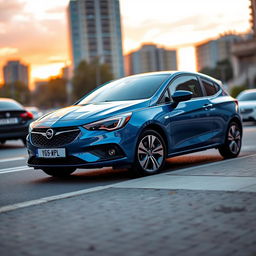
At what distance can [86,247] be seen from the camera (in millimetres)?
4078

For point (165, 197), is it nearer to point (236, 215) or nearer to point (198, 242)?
point (236, 215)

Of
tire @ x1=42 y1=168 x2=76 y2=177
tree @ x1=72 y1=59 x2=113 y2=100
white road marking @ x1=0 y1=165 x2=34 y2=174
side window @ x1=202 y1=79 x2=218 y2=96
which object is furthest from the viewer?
tree @ x1=72 y1=59 x2=113 y2=100

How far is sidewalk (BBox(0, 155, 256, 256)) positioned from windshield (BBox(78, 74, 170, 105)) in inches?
78.2

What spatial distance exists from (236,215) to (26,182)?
4.19 m

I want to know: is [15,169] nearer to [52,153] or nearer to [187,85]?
[52,153]

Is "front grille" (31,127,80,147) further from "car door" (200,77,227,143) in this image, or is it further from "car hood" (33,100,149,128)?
"car door" (200,77,227,143)

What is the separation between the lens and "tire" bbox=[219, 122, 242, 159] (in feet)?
32.2

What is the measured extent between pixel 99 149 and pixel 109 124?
36 cm

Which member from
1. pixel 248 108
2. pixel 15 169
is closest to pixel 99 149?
pixel 15 169

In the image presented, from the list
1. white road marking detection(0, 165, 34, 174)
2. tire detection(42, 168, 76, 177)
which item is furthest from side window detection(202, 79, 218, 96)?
white road marking detection(0, 165, 34, 174)

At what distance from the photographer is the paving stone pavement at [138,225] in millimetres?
3996

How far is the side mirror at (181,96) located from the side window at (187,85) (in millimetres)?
260

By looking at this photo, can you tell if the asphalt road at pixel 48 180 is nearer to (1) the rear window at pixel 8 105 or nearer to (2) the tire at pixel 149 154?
(2) the tire at pixel 149 154

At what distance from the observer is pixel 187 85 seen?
9.23 meters
